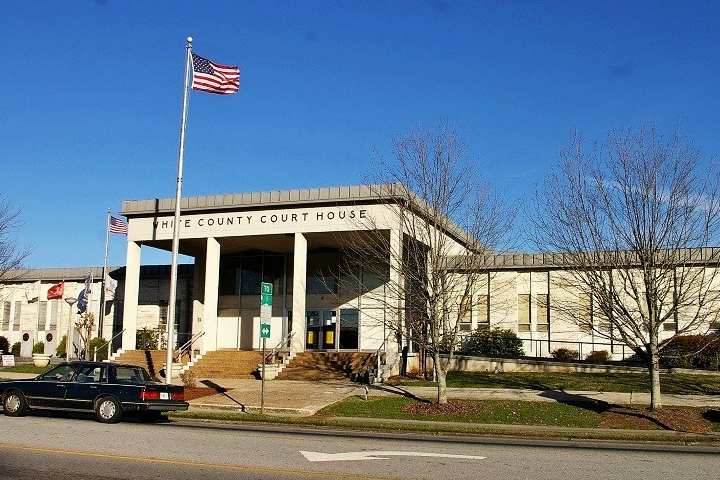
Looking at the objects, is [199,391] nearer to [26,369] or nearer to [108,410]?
[108,410]

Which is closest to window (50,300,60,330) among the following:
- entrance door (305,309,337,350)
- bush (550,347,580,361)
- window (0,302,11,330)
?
window (0,302,11,330)

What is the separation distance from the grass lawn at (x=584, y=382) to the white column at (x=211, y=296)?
10180 millimetres

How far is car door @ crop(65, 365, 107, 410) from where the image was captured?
18000mm

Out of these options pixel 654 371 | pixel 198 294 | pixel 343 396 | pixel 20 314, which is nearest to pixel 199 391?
pixel 343 396

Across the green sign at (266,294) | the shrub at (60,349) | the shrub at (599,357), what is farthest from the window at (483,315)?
the shrub at (60,349)

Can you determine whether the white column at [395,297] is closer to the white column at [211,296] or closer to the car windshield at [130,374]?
→ the car windshield at [130,374]

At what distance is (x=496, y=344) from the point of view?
35250 mm

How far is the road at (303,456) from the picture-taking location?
1091 centimetres

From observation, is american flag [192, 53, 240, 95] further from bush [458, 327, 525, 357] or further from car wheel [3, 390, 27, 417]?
bush [458, 327, 525, 357]

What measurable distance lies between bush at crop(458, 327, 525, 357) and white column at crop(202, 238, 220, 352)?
11.5 metres

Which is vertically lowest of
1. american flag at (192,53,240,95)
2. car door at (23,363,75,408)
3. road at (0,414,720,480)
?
road at (0,414,720,480)

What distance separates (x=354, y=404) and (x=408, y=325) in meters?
3.65

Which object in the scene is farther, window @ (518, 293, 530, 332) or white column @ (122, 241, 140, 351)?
window @ (518, 293, 530, 332)

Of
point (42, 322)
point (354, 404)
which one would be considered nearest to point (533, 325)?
point (354, 404)
